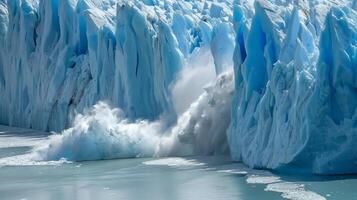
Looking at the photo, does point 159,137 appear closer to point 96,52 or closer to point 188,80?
point 188,80

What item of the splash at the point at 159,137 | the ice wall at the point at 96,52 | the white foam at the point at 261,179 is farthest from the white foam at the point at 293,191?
the ice wall at the point at 96,52

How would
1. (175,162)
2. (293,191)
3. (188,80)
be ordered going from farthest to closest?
1. (188,80)
2. (175,162)
3. (293,191)

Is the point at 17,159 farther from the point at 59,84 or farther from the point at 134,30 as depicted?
the point at 59,84

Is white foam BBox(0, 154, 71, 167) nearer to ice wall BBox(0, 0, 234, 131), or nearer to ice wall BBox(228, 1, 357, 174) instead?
ice wall BBox(0, 0, 234, 131)

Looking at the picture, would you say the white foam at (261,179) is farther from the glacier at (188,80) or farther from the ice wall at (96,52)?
the ice wall at (96,52)

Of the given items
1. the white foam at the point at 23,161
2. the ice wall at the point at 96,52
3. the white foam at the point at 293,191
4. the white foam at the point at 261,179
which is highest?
the ice wall at the point at 96,52

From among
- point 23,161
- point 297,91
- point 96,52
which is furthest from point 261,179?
point 96,52

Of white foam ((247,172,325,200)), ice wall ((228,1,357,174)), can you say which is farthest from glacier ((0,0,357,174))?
white foam ((247,172,325,200))
